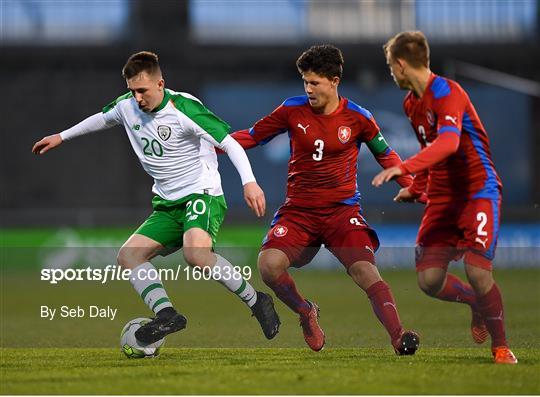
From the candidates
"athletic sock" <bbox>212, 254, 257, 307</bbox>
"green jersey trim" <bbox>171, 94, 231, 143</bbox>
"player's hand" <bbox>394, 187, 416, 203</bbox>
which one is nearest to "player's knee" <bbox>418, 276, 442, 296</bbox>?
"player's hand" <bbox>394, 187, 416, 203</bbox>

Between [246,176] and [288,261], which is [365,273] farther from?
[246,176]

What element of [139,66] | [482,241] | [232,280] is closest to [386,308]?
[482,241]

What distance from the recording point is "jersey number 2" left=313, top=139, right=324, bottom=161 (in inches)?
325

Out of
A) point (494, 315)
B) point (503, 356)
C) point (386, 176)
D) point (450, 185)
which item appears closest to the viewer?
point (386, 176)

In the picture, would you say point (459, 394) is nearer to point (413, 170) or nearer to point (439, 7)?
point (413, 170)

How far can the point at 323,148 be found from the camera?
27.1ft

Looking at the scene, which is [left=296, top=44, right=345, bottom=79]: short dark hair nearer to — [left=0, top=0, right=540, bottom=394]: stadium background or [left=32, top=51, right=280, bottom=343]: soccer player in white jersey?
[left=32, top=51, right=280, bottom=343]: soccer player in white jersey

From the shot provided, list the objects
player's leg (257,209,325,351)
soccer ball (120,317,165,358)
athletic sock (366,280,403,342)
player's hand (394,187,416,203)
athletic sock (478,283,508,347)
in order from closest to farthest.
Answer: athletic sock (478,283,508,347), player's hand (394,187,416,203), athletic sock (366,280,403,342), soccer ball (120,317,165,358), player's leg (257,209,325,351)

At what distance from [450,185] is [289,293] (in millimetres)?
1431

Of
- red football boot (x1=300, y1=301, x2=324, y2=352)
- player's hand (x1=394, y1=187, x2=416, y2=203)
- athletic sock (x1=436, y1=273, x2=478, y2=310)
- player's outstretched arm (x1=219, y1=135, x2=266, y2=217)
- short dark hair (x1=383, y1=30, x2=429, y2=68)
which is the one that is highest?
short dark hair (x1=383, y1=30, x2=429, y2=68)

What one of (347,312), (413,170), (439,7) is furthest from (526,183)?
(413,170)

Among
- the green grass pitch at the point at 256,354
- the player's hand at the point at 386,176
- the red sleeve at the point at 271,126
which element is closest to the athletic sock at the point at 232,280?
the green grass pitch at the point at 256,354

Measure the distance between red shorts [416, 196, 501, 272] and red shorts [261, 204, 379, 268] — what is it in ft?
1.66

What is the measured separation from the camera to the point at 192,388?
254 inches
